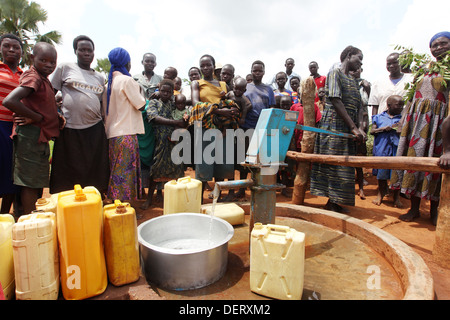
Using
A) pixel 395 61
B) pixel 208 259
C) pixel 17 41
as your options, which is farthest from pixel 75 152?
pixel 395 61

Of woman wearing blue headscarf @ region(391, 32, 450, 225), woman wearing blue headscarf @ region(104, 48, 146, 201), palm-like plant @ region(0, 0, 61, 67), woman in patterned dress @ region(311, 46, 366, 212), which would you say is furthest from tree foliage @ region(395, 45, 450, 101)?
palm-like plant @ region(0, 0, 61, 67)

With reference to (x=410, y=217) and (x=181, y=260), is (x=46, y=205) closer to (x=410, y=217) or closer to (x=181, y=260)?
(x=181, y=260)

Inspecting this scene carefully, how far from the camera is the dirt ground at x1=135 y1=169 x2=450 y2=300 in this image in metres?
2.08

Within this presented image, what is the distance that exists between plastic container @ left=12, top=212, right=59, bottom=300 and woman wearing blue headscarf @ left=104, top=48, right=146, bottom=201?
1.69 m

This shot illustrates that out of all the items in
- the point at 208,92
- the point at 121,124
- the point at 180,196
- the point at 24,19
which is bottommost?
the point at 180,196

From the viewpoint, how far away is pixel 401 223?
342cm

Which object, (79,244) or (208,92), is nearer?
(79,244)

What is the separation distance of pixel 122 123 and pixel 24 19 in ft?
44.1

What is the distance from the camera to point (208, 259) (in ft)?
5.67

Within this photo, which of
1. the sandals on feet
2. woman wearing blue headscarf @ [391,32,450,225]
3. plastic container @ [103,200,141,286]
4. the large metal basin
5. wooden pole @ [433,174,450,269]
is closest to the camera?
plastic container @ [103,200,141,286]

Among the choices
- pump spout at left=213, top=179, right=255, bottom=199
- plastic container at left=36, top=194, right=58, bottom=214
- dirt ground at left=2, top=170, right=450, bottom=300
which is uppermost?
pump spout at left=213, top=179, right=255, bottom=199

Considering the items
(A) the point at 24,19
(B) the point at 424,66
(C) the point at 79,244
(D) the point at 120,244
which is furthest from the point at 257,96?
(A) the point at 24,19

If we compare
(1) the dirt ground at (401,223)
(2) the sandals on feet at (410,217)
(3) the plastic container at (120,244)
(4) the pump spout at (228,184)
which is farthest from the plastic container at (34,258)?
(2) the sandals on feet at (410,217)

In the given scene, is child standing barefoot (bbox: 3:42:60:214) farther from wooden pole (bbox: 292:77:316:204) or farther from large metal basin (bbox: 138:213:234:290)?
wooden pole (bbox: 292:77:316:204)
